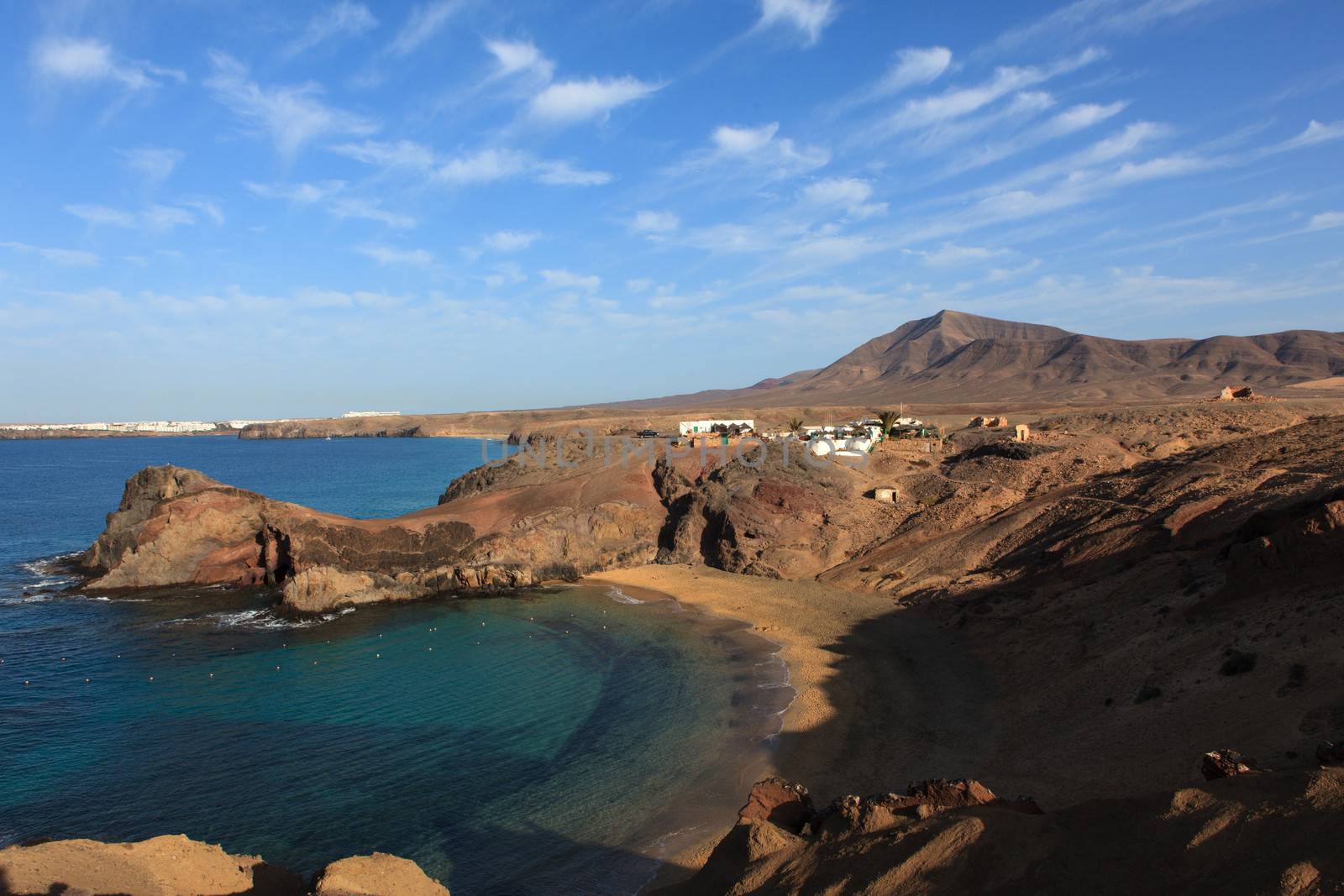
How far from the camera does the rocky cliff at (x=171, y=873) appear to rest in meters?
9.40

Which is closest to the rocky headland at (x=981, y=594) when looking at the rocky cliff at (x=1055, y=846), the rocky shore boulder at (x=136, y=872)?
the rocky cliff at (x=1055, y=846)

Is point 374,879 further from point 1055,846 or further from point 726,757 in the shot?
point 726,757

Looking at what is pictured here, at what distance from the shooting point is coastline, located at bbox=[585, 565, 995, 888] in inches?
650

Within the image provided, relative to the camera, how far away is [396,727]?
20.6 m

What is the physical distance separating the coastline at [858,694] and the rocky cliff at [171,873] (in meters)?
5.27

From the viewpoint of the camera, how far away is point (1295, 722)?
1326 cm

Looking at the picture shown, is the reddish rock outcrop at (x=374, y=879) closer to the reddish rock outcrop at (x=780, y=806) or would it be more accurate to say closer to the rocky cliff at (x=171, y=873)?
the rocky cliff at (x=171, y=873)

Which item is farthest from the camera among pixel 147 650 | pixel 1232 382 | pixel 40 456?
pixel 1232 382

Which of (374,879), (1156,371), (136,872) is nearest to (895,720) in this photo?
(374,879)

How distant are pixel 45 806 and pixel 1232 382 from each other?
18321cm

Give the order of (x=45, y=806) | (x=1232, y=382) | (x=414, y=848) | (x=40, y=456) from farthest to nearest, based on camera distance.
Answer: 1. (x=1232, y=382)
2. (x=40, y=456)
3. (x=45, y=806)
4. (x=414, y=848)

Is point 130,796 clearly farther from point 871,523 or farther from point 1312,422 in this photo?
point 1312,422

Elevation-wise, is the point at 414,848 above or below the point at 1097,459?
below

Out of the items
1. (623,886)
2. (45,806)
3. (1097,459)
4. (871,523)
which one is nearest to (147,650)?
(45,806)
